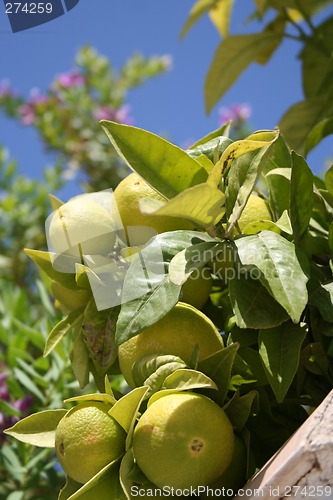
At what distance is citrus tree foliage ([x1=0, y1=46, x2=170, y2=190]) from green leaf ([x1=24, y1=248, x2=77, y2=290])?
183cm

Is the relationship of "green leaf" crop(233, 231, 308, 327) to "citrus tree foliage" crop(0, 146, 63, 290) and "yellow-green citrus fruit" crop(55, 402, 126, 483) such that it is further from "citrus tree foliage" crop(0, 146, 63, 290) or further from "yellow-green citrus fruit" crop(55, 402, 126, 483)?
"citrus tree foliage" crop(0, 146, 63, 290)

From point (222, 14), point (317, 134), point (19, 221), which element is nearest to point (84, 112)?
point (19, 221)

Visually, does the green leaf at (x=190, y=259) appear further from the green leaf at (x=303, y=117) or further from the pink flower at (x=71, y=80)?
the pink flower at (x=71, y=80)

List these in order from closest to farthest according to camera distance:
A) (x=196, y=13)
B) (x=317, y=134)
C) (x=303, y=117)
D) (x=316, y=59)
Answer: 1. (x=317, y=134)
2. (x=303, y=117)
3. (x=316, y=59)
4. (x=196, y=13)

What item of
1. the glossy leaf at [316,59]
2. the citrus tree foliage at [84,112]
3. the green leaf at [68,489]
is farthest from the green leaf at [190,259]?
the citrus tree foliage at [84,112]

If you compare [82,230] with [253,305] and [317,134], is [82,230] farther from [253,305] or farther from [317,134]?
[317,134]

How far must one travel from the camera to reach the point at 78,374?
0.59 metres

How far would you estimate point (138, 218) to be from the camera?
1.81 feet

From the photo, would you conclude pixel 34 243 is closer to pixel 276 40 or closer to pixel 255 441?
pixel 276 40

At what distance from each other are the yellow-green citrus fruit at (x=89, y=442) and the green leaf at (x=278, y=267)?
0.17 metres

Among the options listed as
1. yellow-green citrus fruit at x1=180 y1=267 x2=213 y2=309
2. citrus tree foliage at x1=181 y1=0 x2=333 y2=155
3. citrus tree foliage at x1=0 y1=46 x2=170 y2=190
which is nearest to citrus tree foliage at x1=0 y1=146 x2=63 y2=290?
citrus tree foliage at x1=0 y1=46 x2=170 y2=190

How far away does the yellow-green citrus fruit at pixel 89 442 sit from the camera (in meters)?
0.47

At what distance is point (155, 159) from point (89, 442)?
0.76ft

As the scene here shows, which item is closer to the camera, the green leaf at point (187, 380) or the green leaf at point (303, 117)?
the green leaf at point (187, 380)
